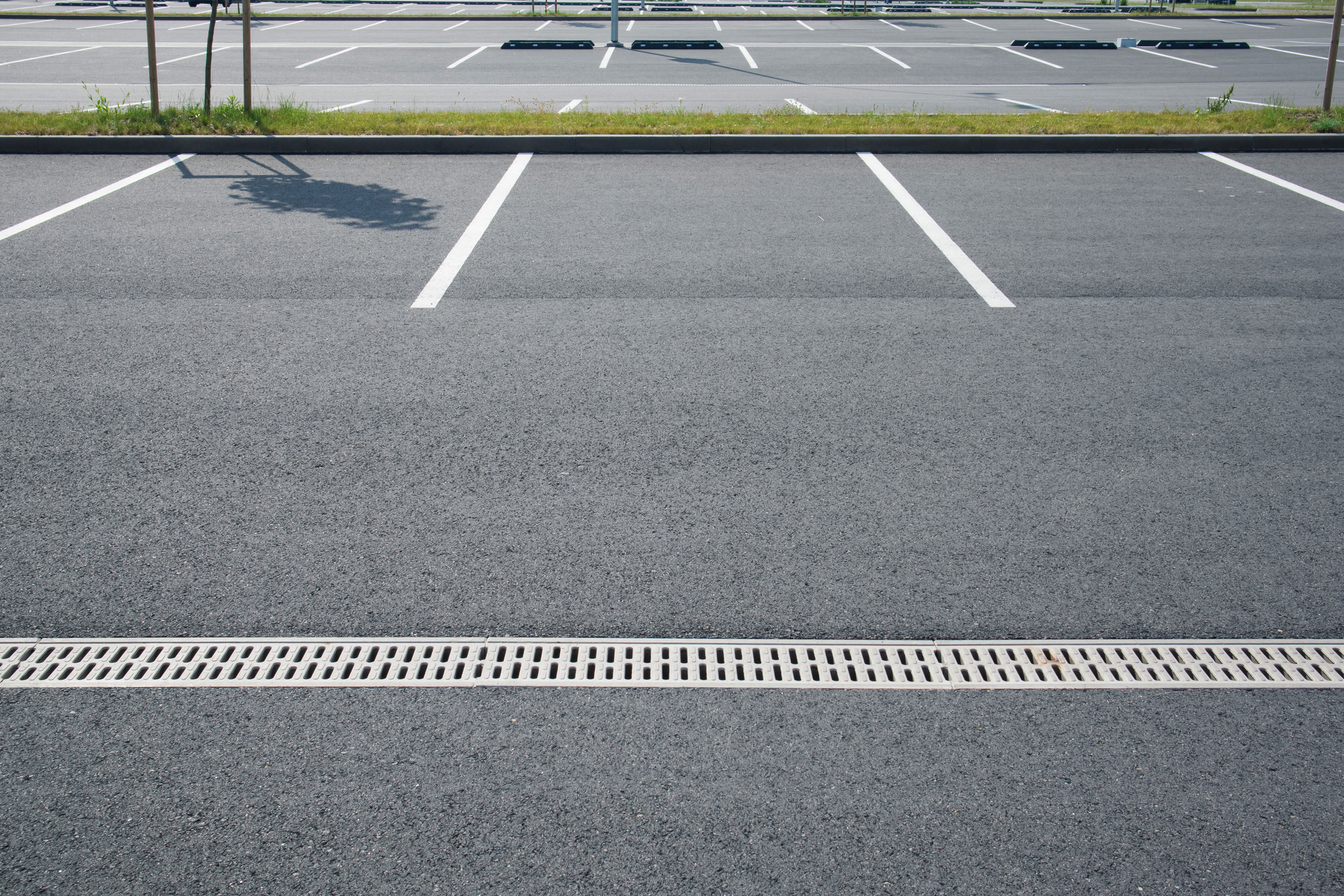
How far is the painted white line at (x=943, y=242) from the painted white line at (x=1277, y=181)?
11.4ft

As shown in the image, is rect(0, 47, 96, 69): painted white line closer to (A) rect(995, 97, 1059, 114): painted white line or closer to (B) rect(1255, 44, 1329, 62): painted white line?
(A) rect(995, 97, 1059, 114): painted white line

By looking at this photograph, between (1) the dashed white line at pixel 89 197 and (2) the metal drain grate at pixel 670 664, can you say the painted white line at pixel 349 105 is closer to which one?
(1) the dashed white line at pixel 89 197

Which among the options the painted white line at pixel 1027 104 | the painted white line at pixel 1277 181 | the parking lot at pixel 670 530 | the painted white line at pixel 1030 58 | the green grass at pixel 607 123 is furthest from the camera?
the painted white line at pixel 1030 58

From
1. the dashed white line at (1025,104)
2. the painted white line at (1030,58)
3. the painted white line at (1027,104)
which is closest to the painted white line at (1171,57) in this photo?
the painted white line at (1030,58)

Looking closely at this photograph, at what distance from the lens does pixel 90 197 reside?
8.34 metres

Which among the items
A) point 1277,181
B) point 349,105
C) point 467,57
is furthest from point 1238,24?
point 349,105

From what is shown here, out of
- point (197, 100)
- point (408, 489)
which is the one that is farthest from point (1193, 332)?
point (197, 100)

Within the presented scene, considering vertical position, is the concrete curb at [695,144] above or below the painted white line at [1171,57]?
below

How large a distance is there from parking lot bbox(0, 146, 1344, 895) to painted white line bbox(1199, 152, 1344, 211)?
3.48ft

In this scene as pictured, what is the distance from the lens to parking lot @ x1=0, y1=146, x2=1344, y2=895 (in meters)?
2.52

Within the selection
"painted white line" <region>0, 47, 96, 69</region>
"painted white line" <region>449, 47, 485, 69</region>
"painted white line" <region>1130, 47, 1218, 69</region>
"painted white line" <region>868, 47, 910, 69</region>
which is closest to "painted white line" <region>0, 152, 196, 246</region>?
"painted white line" <region>449, 47, 485, 69</region>

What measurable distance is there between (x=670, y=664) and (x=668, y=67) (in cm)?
1718

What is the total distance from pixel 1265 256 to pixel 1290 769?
5556mm

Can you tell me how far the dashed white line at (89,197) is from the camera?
A: 24.5 feet
